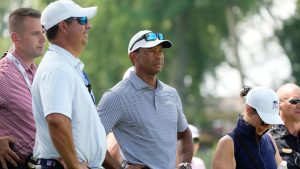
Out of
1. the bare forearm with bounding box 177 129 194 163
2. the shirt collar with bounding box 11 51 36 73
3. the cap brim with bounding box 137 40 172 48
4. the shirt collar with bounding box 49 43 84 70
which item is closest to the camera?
the shirt collar with bounding box 49 43 84 70

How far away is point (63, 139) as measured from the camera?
6.15m

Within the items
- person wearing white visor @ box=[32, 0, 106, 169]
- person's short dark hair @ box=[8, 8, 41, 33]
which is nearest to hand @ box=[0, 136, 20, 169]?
person wearing white visor @ box=[32, 0, 106, 169]

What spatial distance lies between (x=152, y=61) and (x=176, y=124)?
52cm

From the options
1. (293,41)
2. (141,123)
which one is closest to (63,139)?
(141,123)

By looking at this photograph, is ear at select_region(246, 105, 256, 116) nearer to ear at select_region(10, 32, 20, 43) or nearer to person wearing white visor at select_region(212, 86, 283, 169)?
person wearing white visor at select_region(212, 86, 283, 169)

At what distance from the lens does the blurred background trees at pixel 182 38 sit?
144ft

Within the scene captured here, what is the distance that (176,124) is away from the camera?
25.8 feet

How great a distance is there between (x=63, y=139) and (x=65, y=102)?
24 centimetres

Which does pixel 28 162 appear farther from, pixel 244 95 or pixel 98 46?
pixel 98 46

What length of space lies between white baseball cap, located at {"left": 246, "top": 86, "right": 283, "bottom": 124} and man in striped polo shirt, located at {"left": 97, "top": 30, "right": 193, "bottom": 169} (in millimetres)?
576

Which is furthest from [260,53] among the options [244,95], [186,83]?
[244,95]

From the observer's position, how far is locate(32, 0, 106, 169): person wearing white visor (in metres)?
6.19

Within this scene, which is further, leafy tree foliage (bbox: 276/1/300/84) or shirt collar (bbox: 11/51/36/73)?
leafy tree foliage (bbox: 276/1/300/84)

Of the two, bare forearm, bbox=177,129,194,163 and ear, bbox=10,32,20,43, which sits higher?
ear, bbox=10,32,20,43
